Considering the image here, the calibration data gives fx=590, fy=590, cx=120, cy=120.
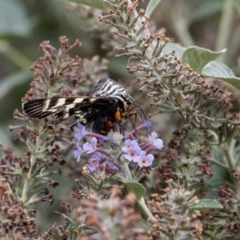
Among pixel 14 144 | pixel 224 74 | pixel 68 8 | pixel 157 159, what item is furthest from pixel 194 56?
pixel 14 144

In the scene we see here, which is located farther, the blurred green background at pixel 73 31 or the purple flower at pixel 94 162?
the blurred green background at pixel 73 31

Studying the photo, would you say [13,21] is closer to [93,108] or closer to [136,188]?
[93,108]

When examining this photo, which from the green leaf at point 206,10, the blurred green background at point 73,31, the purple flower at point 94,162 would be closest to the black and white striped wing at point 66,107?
the purple flower at point 94,162

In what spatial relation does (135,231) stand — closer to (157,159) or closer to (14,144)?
(157,159)

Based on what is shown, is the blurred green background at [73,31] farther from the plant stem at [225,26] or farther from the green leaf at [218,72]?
the green leaf at [218,72]

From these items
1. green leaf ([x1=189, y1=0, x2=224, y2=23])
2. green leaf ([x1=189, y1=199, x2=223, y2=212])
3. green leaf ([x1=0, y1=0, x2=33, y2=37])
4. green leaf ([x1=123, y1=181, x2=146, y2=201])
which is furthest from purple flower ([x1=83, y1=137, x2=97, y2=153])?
green leaf ([x1=189, y1=0, x2=224, y2=23])

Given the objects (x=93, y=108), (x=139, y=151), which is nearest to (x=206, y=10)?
(x=93, y=108)
